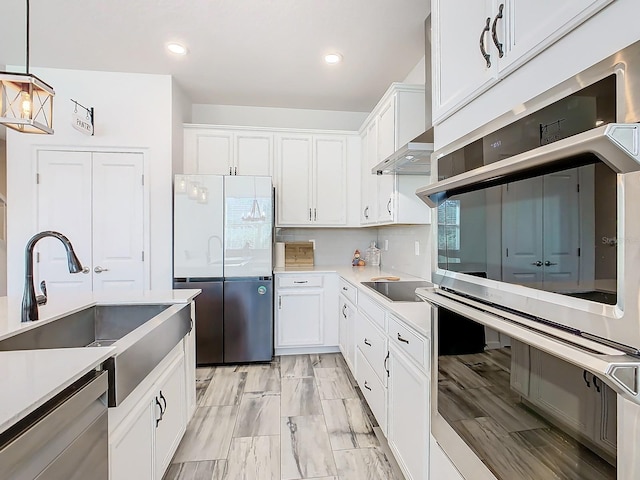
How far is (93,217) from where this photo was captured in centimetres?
317

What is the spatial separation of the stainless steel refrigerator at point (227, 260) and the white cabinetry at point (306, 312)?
20 cm

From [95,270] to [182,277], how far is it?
32.4 inches

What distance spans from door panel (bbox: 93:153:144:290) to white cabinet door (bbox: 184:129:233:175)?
0.52m

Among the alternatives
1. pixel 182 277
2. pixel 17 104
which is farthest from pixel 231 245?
pixel 17 104

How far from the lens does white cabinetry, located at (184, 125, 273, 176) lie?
11.8 feet

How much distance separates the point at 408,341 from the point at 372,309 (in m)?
0.67

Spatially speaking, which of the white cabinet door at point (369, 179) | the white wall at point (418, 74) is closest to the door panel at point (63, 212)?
the white cabinet door at point (369, 179)

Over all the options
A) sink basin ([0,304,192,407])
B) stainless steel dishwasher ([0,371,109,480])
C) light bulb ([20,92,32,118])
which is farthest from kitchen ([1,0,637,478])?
stainless steel dishwasher ([0,371,109,480])

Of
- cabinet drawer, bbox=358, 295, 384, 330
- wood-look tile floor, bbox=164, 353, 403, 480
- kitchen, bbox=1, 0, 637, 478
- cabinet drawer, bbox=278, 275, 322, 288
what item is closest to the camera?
wood-look tile floor, bbox=164, 353, 403, 480

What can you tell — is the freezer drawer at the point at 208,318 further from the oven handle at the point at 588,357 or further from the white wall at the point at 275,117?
the oven handle at the point at 588,357

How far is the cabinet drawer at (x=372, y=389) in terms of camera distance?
6.22 ft

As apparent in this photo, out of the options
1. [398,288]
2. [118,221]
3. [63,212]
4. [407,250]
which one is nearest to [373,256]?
[407,250]

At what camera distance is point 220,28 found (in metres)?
2.46

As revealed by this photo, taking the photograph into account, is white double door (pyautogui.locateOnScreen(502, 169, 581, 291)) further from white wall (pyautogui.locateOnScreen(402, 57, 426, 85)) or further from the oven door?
white wall (pyautogui.locateOnScreen(402, 57, 426, 85))
